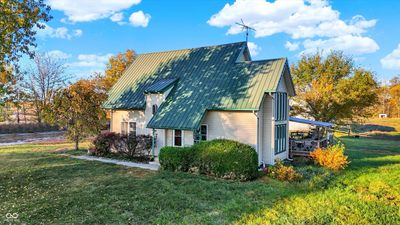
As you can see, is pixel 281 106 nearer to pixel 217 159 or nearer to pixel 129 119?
pixel 217 159

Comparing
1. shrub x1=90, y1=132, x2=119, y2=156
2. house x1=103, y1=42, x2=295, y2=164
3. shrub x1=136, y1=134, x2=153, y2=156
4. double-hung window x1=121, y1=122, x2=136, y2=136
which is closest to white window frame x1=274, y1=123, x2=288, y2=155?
house x1=103, y1=42, x2=295, y2=164

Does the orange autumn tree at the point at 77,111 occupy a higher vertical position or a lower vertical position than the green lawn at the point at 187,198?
higher

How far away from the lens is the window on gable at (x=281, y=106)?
627 inches

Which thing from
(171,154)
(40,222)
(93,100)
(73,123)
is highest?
(93,100)

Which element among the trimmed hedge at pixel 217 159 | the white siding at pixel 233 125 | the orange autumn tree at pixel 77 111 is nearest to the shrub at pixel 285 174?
the trimmed hedge at pixel 217 159

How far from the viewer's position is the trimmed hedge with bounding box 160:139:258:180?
40.3ft

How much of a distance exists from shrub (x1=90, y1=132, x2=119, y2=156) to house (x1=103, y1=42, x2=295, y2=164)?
60.8 inches

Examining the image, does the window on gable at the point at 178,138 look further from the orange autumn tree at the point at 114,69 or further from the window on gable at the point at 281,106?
the orange autumn tree at the point at 114,69

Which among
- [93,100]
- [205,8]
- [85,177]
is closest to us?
[85,177]

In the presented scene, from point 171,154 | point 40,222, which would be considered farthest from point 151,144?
point 40,222

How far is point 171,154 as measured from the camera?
14.0 meters

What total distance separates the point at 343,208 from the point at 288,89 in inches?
397

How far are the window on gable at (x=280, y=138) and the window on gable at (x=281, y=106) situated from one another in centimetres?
52

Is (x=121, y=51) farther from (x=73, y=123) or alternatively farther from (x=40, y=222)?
(x=40, y=222)
